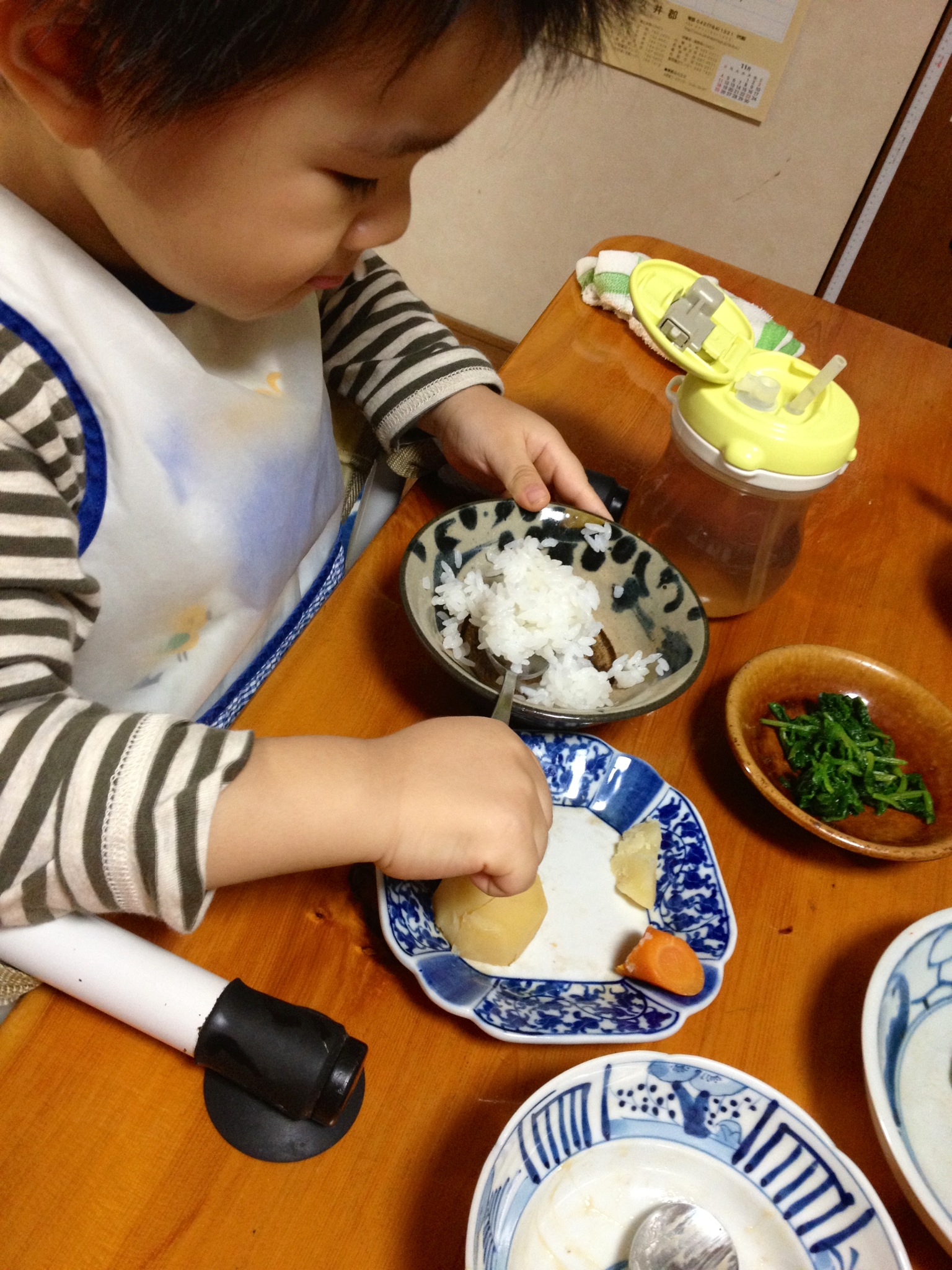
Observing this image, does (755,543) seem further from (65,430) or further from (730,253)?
(730,253)

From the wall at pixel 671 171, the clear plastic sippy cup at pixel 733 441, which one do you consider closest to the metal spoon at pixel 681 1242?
the clear plastic sippy cup at pixel 733 441

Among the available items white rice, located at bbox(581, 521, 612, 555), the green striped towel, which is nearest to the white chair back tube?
white rice, located at bbox(581, 521, 612, 555)

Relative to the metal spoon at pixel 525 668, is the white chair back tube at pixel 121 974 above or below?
below

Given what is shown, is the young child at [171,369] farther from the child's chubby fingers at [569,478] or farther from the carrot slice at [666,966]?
the child's chubby fingers at [569,478]

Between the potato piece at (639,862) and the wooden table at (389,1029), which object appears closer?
the wooden table at (389,1029)

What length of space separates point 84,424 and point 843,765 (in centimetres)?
66

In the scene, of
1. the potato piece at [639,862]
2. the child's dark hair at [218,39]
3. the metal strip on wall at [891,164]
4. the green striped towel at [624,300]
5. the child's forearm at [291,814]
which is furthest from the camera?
the metal strip on wall at [891,164]

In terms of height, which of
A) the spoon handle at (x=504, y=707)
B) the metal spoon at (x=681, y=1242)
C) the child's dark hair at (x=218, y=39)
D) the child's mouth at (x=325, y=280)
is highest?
the child's dark hair at (x=218, y=39)

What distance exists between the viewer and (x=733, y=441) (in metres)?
0.80

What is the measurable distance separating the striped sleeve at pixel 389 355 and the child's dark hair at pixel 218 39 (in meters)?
0.53

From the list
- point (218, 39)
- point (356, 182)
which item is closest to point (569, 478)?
point (356, 182)

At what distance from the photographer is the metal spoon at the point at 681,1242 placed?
52cm

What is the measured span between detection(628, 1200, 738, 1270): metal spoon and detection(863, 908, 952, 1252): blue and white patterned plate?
11 cm

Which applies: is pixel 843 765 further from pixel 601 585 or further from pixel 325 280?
pixel 325 280
